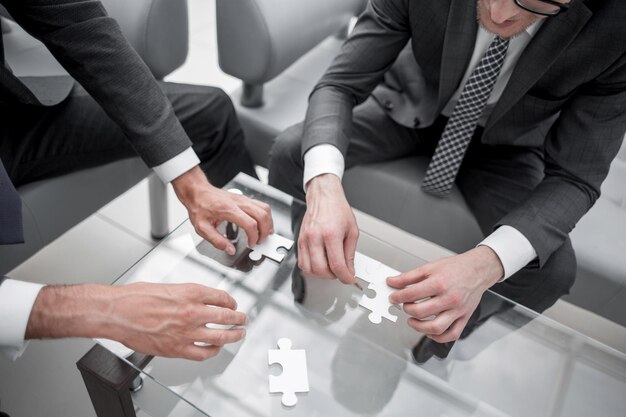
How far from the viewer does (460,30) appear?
1.00m

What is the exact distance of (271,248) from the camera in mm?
978

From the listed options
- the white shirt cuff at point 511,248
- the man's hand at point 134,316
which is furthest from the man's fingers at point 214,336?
the white shirt cuff at point 511,248

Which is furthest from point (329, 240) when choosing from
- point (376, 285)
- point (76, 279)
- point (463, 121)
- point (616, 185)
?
point (616, 185)

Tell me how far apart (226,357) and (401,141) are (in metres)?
0.72

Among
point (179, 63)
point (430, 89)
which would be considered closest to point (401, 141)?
point (430, 89)

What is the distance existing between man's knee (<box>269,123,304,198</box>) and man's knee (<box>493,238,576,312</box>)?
0.55 metres

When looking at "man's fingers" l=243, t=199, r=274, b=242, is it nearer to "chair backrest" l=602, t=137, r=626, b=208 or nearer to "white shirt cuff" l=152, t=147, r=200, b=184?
"white shirt cuff" l=152, t=147, r=200, b=184

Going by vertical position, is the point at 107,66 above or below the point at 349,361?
above

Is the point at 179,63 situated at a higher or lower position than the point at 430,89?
lower

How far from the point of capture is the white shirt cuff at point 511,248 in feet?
3.03

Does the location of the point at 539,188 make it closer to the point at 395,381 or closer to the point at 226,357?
the point at 395,381

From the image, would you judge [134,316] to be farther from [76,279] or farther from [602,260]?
[602,260]

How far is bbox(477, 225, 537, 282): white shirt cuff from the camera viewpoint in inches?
36.4

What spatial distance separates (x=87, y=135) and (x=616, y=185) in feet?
4.45
